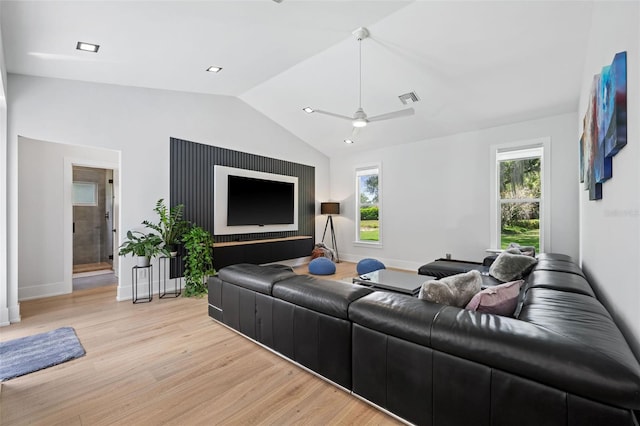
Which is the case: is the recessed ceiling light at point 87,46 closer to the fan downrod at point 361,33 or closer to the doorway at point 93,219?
the fan downrod at point 361,33

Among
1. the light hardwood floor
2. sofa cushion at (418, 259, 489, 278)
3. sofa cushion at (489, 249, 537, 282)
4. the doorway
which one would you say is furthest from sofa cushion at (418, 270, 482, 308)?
the doorway

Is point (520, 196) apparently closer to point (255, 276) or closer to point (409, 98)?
point (409, 98)

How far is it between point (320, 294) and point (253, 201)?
157 inches

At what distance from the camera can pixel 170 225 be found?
4.19m

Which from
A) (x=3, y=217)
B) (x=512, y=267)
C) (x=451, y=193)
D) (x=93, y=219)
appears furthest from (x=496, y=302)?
(x=93, y=219)

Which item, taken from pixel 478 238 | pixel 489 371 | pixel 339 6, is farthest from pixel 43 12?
pixel 478 238

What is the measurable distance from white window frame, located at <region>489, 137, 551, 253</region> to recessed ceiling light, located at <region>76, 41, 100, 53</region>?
5647 millimetres

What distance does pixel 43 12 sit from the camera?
7.43 ft

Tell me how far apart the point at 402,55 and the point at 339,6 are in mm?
1239

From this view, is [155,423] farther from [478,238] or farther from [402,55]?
[478,238]

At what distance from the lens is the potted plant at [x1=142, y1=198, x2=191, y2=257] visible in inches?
164

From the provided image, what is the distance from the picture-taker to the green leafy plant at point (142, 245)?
3.80 metres

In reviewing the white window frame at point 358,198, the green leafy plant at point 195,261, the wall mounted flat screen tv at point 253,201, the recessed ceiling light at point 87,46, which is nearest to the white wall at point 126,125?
the wall mounted flat screen tv at point 253,201

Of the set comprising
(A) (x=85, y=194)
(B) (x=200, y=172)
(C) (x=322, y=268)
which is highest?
(B) (x=200, y=172)
